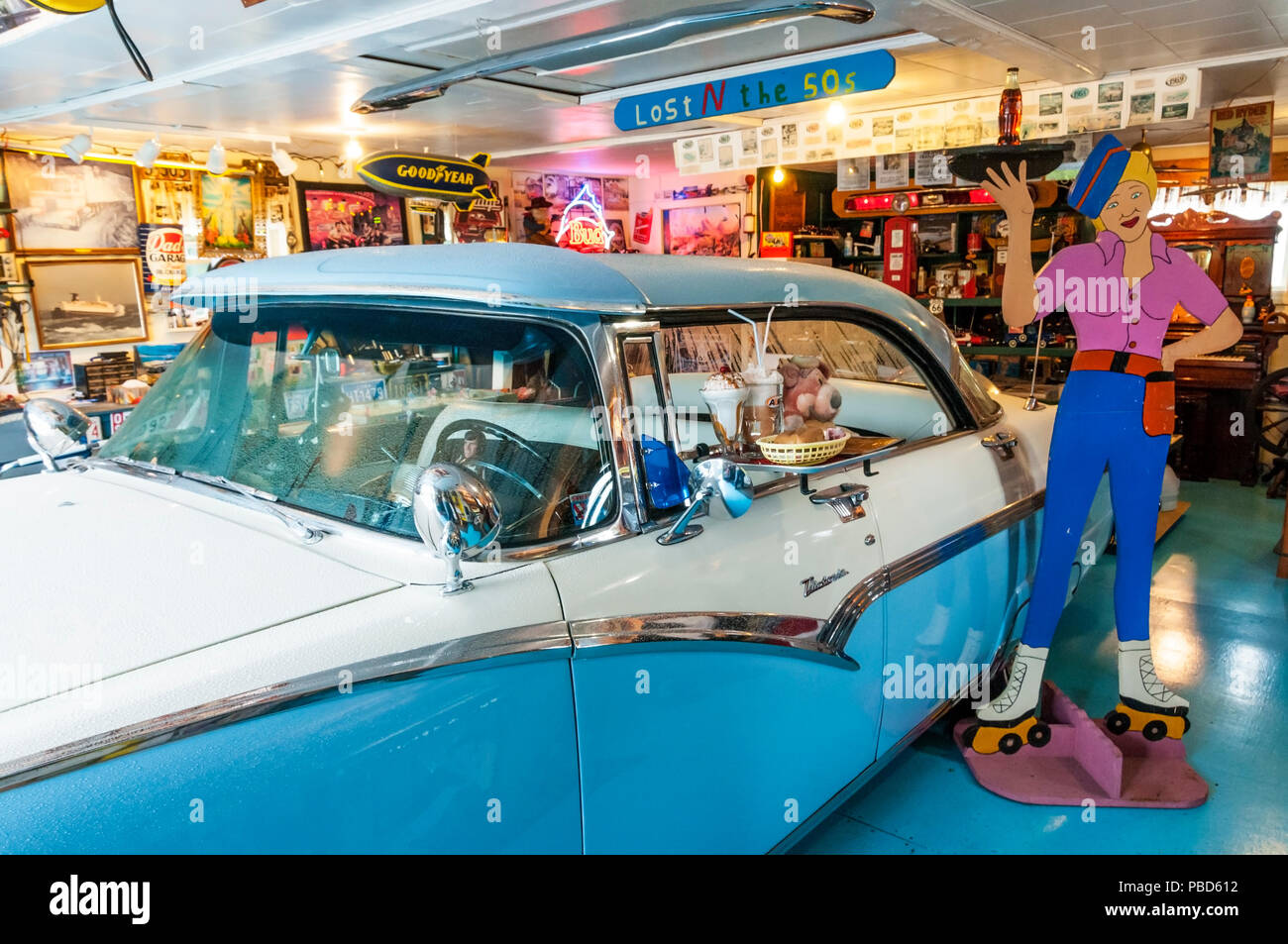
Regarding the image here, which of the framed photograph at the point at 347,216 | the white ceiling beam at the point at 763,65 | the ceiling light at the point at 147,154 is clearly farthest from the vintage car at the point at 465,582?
the framed photograph at the point at 347,216

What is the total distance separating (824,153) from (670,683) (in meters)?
7.11

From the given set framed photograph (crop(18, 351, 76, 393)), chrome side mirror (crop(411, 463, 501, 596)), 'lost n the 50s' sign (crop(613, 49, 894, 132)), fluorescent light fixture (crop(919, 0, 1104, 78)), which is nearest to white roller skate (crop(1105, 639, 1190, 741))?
chrome side mirror (crop(411, 463, 501, 596))

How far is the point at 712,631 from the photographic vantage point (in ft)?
6.27

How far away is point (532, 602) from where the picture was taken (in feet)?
5.41

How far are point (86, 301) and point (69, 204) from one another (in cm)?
90

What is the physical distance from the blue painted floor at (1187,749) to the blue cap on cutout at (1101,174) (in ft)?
6.05

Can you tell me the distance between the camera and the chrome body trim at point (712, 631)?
170 centimetres

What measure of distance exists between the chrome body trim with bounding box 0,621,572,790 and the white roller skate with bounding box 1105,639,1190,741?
2.23m

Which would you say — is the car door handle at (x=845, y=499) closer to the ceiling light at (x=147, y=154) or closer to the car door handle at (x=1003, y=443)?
the car door handle at (x=1003, y=443)

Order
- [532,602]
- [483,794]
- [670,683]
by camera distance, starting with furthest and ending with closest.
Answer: [670,683], [532,602], [483,794]

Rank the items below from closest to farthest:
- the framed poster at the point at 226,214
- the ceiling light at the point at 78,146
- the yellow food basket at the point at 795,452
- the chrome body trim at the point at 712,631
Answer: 1. the chrome body trim at the point at 712,631
2. the yellow food basket at the point at 795,452
3. the ceiling light at the point at 78,146
4. the framed poster at the point at 226,214

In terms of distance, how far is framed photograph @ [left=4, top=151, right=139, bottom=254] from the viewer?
8.42 meters

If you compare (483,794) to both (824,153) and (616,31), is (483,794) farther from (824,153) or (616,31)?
(824,153)
